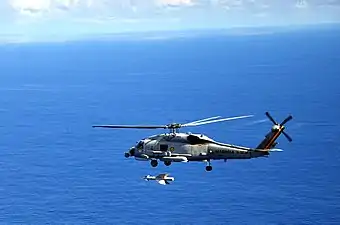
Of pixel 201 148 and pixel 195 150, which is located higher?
pixel 201 148

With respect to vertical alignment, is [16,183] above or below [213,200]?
above

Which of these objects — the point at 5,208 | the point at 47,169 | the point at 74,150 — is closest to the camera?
the point at 5,208

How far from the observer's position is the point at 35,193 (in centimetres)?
15362

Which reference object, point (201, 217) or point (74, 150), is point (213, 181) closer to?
point (201, 217)

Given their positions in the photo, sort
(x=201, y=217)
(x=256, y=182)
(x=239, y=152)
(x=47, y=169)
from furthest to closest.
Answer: (x=47, y=169), (x=256, y=182), (x=201, y=217), (x=239, y=152)

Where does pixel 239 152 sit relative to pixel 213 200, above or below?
below

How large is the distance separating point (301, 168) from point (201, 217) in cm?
3891

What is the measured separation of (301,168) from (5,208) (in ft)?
227

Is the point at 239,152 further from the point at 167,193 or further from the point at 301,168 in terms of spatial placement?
the point at 301,168

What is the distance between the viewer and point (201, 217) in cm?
13625

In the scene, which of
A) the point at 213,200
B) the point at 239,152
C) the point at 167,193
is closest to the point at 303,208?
the point at 213,200

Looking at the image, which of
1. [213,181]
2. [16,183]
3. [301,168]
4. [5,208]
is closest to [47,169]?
[16,183]

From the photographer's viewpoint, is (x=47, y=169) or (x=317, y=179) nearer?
(x=317, y=179)

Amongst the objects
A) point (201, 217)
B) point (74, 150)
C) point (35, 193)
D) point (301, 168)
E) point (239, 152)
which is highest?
point (74, 150)
